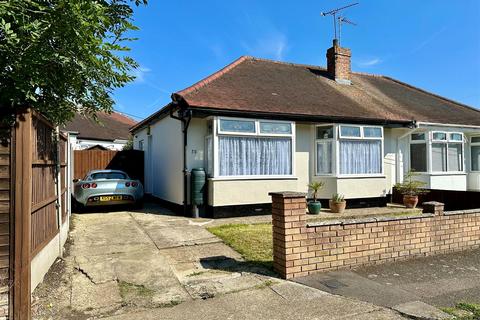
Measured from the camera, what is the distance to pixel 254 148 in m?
9.89

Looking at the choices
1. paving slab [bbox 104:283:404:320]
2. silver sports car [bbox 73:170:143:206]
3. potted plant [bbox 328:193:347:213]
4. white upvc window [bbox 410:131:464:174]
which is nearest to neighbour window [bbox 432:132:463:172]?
white upvc window [bbox 410:131:464:174]

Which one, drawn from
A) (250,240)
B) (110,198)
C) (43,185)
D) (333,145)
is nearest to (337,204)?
(333,145)

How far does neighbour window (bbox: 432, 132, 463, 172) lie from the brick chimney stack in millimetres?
4396

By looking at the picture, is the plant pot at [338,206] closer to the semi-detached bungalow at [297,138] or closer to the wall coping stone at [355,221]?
the semi-detached bungalow at [297,138]

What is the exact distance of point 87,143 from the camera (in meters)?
25.5

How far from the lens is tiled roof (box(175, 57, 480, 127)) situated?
1002cm

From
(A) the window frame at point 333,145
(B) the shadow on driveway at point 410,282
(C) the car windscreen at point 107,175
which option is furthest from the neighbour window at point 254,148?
(B) the shadow on driveway at point 410,282

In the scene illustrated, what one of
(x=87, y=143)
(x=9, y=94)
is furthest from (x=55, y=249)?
(x=87, y=143)

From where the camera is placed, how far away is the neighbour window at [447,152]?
13.0 metres

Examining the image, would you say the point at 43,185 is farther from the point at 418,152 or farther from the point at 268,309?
the point at 418,152

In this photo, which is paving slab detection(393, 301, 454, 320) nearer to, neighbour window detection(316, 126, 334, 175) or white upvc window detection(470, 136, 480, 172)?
neighbour window detection(316, 126, 334, 175)

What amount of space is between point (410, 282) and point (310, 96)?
8.63 metres

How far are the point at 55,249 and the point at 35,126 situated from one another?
2.11m

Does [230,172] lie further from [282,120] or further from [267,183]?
[282,120]
